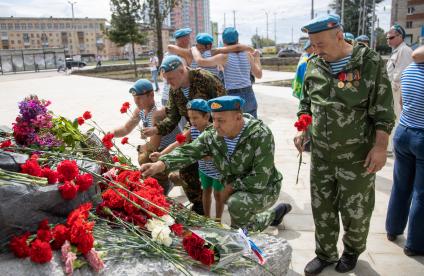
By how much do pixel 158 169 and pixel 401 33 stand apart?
14.1 ft

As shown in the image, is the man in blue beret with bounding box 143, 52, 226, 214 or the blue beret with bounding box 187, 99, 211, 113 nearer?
the blue beret with bounding box 187, 99, 211, 113

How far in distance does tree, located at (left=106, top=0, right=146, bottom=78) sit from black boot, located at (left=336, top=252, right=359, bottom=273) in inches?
866

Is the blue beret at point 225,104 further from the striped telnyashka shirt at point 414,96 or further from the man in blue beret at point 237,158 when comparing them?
the striped telnyashka shirt at point 414,96

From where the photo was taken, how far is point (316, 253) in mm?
2926

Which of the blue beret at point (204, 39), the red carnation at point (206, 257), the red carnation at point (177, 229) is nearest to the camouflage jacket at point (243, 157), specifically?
the red carnation at point (177, 229)

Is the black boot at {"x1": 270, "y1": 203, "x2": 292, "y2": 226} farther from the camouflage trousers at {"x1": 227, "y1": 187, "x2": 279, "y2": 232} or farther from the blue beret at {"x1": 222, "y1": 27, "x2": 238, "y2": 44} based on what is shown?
the blue beret at {"x1": 222, "y1": 27, "x2": 238, "y2": 44}

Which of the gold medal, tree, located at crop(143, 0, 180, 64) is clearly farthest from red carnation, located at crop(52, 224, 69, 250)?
tree, located at crop(143, 0, 180, 64)

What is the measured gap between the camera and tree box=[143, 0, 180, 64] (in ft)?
68.8

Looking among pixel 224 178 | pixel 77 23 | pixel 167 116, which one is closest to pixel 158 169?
pixel 224 178

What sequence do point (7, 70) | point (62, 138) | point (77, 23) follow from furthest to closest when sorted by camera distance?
1. point (77, 23)
2. point (7, 70)
3. point (62, 138)

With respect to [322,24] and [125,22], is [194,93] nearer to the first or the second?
[322,24]

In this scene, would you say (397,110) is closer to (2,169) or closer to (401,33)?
(401,33)

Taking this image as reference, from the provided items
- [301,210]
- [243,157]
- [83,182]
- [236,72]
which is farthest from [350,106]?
[236,72]

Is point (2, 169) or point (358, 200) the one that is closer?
point (2, 169)
